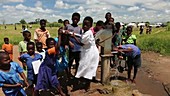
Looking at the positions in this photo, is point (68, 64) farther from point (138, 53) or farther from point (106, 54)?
point (138, 53)

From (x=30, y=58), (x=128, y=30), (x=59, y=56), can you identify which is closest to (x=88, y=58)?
(x=59, y=56)

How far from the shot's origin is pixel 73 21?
5758 millimetres

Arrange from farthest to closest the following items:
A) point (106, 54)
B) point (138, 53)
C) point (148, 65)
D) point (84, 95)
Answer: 1. point (148, 65)
2. point (138, 53)
3. point (106, 54)
4. point (84, 95)

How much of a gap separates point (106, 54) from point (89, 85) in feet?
2.77

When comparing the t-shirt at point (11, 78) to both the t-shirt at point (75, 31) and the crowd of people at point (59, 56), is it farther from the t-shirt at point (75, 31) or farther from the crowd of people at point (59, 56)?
the t-shirt at point (75, 31)

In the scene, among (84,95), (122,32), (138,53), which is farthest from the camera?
Result: (122,32)

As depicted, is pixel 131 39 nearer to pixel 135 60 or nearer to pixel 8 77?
pixel 135 60

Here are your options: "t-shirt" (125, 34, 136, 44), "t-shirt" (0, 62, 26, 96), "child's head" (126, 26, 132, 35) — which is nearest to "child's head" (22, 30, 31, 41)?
"t-shirt" (0, 62, 26, 96)

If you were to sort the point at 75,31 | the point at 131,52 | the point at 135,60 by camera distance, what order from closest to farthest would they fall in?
the point at 75,31 < the point at 131,52 < the point at 135,60

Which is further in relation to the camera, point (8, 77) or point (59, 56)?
point (59, 56)

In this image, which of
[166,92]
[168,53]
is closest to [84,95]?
[166,92]

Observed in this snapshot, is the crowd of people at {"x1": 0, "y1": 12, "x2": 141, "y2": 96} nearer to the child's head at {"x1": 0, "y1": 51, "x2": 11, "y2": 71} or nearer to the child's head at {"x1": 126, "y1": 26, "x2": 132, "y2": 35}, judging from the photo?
the child's head at {"x1": 0, "y1": 51, "x2": 11, "y2": 71}

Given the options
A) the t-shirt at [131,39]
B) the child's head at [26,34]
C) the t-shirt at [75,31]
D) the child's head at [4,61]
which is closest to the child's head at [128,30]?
the t-shirt at [131,39]

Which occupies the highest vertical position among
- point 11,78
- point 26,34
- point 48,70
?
point 26,34
